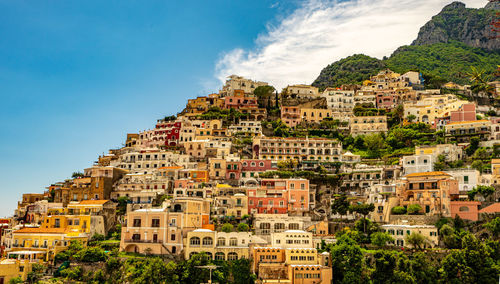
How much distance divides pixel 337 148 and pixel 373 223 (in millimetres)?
24684

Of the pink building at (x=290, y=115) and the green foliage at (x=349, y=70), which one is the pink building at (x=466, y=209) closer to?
the pink building at (x=290, y=115)

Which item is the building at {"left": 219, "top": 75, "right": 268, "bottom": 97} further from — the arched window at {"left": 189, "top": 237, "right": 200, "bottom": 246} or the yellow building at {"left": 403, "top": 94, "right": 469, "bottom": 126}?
the arched window at {"left": 189, "top": 237, "right": 200, "bottom": 246}

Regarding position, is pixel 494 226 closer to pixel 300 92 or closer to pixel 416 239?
pixel 416 239

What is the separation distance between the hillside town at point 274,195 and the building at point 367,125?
19 cm

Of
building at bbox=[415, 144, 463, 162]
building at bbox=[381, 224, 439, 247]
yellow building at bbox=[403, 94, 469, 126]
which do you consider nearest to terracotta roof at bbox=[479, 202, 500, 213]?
building at bbox=[381, 224, 439, 247]

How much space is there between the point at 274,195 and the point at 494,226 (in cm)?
Result: 2723

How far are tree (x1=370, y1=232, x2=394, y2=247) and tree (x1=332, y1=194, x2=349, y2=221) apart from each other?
8.29 m

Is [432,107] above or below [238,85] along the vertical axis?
below

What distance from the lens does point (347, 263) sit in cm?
5462

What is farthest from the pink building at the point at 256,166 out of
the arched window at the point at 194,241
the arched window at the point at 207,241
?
the arched window at the point at 194,241

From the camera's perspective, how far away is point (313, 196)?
72562 mm

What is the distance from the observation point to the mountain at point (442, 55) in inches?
5617

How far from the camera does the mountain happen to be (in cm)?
14266

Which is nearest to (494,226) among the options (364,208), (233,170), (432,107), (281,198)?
(364,208)
